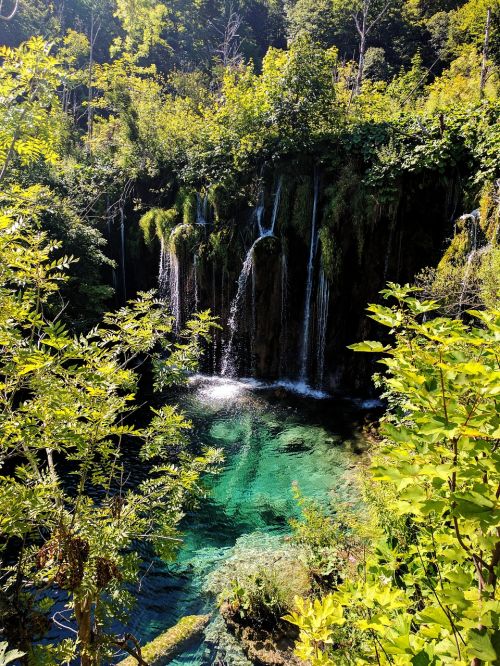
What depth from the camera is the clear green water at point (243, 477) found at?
200 inches

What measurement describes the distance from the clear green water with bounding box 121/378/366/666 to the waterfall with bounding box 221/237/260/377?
63cm

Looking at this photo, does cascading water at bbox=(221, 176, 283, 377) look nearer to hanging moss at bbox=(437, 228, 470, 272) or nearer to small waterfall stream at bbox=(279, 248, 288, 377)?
small waterfall stream at bbox=(279, 248, 288, 377)

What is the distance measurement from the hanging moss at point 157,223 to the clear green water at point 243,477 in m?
5.30

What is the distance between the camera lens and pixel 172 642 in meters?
4.39

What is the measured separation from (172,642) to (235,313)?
29.4 feet

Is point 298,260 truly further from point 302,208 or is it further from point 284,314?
point 284,314

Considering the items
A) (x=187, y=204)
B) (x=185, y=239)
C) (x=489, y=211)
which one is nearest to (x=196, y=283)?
(x=185, y=239)

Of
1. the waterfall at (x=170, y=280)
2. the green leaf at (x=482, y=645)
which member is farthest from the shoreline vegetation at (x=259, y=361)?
the waterfall at (x=170, y=280)

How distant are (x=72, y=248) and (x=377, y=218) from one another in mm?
8350

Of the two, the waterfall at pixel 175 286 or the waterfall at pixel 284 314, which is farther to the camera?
the waterfall at pixel 175 286

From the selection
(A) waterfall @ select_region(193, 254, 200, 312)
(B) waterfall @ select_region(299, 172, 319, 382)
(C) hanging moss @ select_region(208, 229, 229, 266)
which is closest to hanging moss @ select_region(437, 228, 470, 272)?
(B) waterfall @ select_region(299, 172, 319, 382)

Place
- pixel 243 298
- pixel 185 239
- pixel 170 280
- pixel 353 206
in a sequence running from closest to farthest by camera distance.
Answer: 1. pixel 353 206
2. pixel 243 298
3. pixel 185 239
4. pixel 170 280

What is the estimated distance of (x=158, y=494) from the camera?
2920mm

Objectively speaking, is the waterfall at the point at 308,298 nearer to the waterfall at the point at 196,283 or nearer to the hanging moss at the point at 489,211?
the waterfall at the point at 196,283
